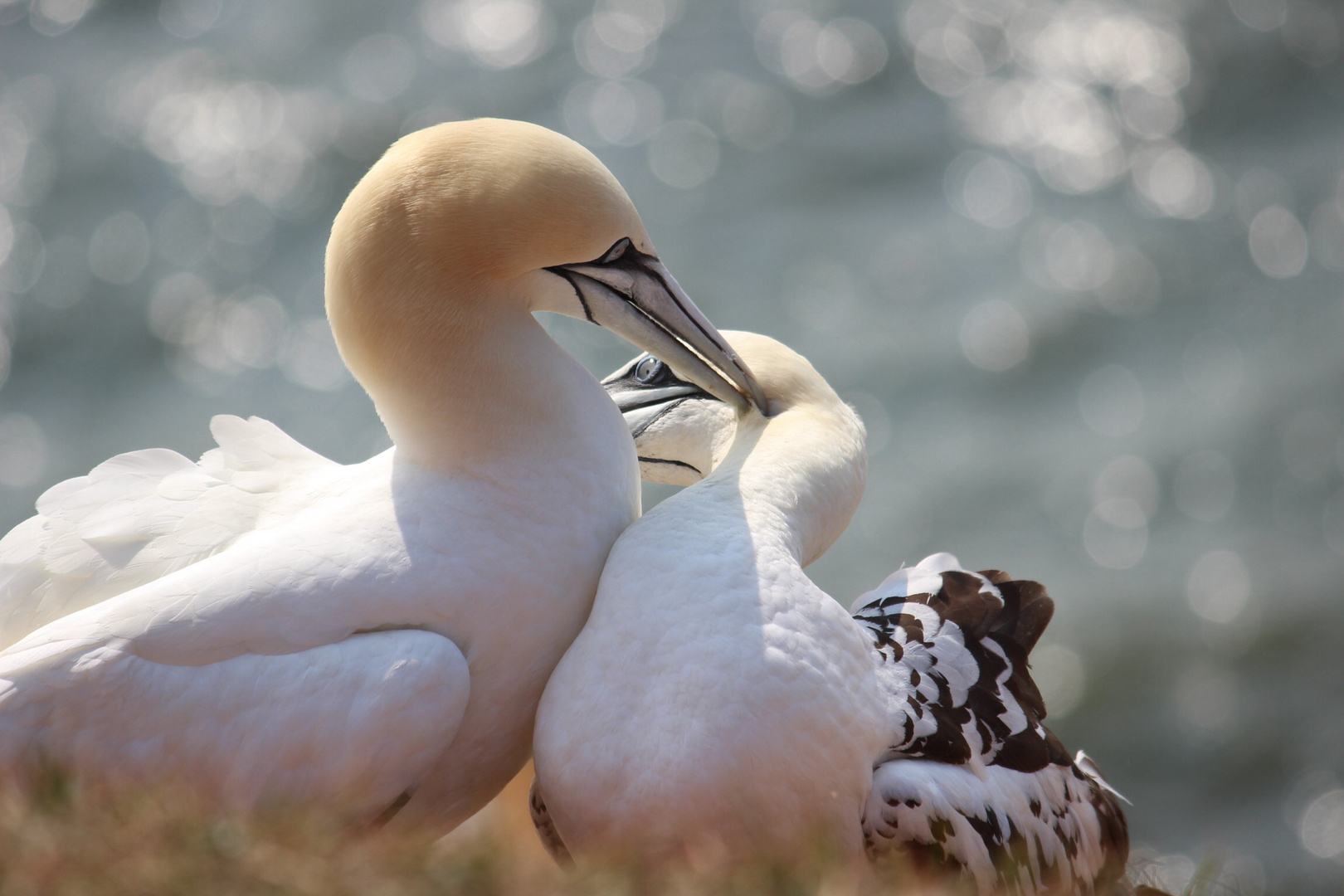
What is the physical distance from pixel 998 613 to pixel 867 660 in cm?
65

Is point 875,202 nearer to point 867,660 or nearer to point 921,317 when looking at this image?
point 921,317

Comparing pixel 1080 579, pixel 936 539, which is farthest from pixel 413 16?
pixel 1080 579

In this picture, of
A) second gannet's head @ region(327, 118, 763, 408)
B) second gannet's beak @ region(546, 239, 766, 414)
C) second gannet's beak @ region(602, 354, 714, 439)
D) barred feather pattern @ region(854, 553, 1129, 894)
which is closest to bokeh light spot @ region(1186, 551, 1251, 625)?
barred feather pattern @ region(854, 553, 1129, 894)

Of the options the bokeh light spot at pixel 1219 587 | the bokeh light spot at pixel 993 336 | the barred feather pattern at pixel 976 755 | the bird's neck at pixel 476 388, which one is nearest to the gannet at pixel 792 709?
the barred feather pattern at pixel 976 755

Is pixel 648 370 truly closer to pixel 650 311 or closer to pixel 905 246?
pixel 650 311

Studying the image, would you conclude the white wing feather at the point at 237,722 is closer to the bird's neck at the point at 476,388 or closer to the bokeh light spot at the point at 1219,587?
the bird's neck at the point at 476,388

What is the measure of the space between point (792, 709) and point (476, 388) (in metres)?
0.99

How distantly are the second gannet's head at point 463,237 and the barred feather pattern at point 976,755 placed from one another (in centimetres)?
118

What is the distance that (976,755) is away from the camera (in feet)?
10.1

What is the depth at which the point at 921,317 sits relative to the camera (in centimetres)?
1098

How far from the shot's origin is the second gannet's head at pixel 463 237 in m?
2.78

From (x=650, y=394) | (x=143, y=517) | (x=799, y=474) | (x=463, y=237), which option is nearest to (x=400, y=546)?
(x=463, y=237)

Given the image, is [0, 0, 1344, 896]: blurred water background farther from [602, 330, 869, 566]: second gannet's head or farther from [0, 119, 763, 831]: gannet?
[0, 119, 763, 831]: gannet

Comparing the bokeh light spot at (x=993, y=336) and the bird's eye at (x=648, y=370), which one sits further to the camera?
the bokeh light spot at (x=993, y=336)
